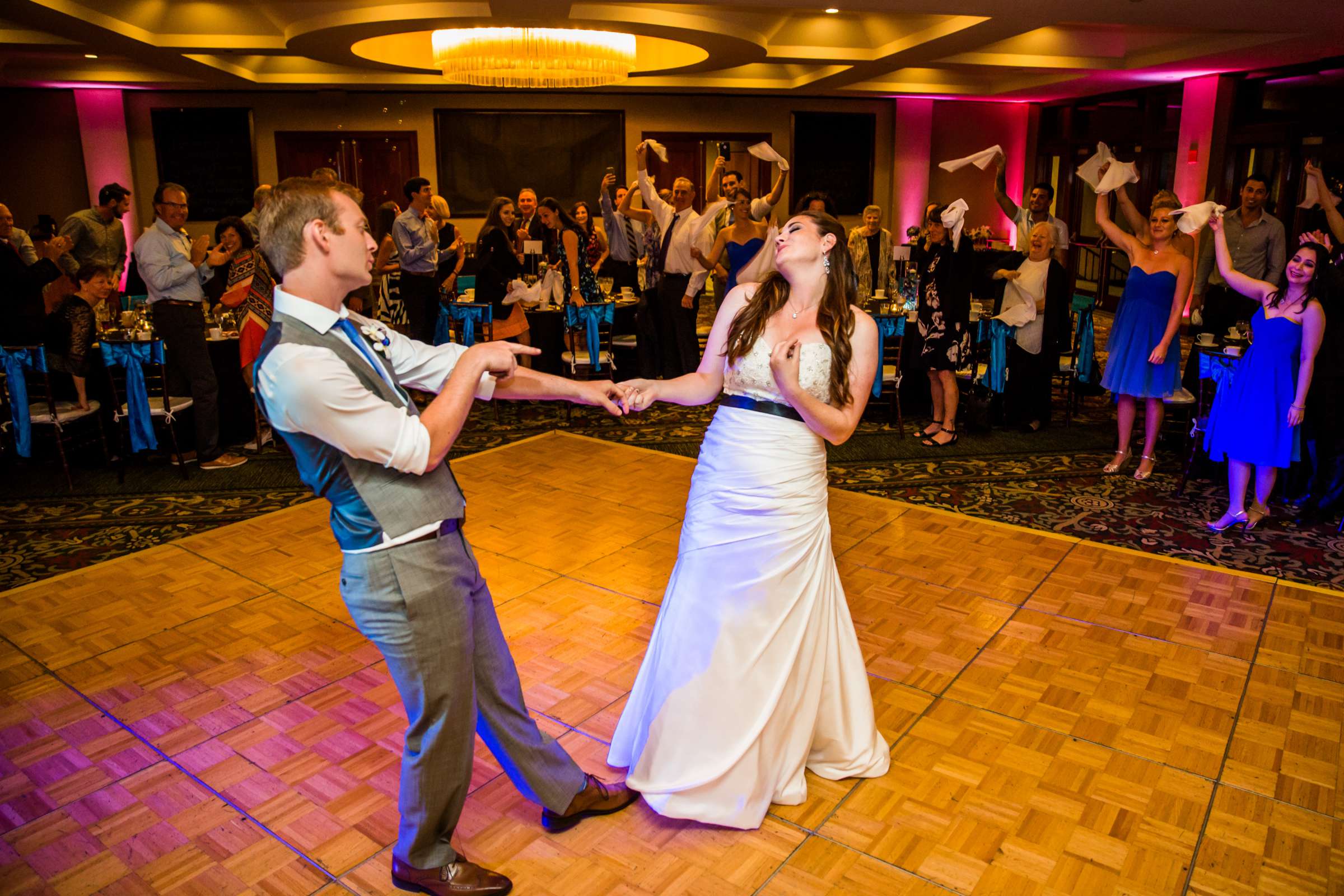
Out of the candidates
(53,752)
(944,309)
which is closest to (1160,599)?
(944,309)

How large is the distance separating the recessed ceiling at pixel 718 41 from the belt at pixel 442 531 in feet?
Result: 19.5

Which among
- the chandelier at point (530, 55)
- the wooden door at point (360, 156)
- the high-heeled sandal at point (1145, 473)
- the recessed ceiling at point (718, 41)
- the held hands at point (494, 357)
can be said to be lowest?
the high-heeled sandal at point (1145, 473)

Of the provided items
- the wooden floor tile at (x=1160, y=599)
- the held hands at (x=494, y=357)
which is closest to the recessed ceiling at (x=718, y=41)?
the wooden floor tile at (x=1160, y=599)

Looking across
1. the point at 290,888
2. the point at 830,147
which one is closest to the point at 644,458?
the point at 290,888

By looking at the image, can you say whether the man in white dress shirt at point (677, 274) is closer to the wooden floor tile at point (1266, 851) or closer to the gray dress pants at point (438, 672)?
the wooden floor tile at point (1266, 851)

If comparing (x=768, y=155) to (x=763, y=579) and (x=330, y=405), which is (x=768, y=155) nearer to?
(x=763, y=579)

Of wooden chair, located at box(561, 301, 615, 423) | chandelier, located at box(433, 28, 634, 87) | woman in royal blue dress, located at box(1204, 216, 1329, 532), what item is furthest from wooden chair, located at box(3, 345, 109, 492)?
woman in royal blue dress, located at box(1204, 216, 1329, 532)

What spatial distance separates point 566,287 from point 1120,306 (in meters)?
4.05

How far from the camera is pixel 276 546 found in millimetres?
4770

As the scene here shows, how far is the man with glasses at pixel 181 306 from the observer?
5.77 m

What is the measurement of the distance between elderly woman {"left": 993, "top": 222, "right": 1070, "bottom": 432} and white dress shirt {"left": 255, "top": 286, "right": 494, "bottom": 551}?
18.9ft

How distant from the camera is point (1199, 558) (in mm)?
4586

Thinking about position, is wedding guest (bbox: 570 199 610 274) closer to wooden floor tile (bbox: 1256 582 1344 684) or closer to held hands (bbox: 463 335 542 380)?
wooden floor tile (bbox: 1256 582 1344 684)

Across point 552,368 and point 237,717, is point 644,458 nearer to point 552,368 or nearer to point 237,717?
point 552,368
